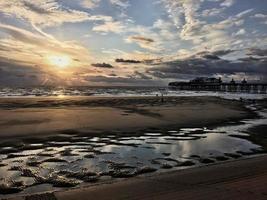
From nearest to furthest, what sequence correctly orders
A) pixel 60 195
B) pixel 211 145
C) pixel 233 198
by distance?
pixel 233 198 < pixel 60 195 < pixel 211 145

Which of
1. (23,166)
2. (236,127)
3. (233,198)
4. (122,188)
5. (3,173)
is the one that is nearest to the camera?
(233,198)

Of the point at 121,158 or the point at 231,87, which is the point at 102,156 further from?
the point at 231,87

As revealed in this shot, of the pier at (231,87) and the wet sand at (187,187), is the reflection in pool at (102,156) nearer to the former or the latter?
the wet sand at (187,187)

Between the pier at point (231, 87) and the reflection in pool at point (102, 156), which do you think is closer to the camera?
the reflection in pool at point (102, 156)

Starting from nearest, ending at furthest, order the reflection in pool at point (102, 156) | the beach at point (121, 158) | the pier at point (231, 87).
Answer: the beach at point (121, 158)
the reflection in pool at point (102, 156)
the pier at point (231, 87)

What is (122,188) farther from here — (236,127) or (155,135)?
(236,127)

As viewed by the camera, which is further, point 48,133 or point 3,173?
point 48,133

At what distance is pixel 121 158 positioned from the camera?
1162 cm

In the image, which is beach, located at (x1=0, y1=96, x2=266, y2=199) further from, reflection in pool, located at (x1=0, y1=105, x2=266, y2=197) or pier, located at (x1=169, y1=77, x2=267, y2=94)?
pier, located at (x1=169, y1=77, x2=267, y2=94)

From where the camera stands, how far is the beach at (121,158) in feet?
24.6

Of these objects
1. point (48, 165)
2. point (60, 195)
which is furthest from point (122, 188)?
point (48, 165)

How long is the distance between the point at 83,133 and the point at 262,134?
31.0 feet

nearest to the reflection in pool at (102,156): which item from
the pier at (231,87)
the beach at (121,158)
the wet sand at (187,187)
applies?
the beach at (121,158)

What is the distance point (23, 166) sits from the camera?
33.7ft
